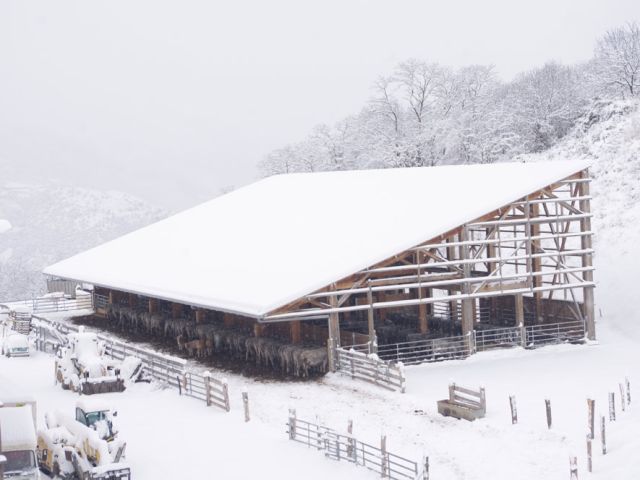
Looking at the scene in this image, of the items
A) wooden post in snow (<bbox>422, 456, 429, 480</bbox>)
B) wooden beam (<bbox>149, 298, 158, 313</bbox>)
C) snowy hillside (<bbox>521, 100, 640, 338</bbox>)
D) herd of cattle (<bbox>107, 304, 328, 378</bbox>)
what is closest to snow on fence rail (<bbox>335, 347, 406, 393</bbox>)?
herd of cattle (<bbox>107, 304, 328, 378</bbox>)

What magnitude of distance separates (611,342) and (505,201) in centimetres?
816

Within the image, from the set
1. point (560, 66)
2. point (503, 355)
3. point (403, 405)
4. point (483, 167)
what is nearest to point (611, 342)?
point (503, 355)

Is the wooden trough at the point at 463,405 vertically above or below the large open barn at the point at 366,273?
below

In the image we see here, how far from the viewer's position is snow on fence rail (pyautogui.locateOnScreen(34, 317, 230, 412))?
2978 centimetres

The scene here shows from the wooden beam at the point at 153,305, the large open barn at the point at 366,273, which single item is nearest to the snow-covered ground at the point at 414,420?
the large open barn at the point at 366,273

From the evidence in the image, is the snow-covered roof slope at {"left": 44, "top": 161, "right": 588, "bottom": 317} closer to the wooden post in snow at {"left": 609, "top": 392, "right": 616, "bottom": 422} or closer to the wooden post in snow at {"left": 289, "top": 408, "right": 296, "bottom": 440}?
the wooden post in snow at {"left": 289, "top": 408, "right": 296, "bottom": 440}

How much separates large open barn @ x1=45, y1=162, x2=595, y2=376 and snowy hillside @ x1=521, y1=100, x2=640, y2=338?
5780mm

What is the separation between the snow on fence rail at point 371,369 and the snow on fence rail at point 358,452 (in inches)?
181

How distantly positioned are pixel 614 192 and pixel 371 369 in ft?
115

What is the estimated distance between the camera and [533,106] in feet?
279

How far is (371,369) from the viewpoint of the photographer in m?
31.8

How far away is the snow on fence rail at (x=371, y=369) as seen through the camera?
30.8m

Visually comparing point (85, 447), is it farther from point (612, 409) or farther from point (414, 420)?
point (612, 409)

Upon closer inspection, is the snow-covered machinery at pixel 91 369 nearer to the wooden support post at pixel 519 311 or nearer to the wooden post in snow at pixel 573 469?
the wooden support post at pixel 519 311
